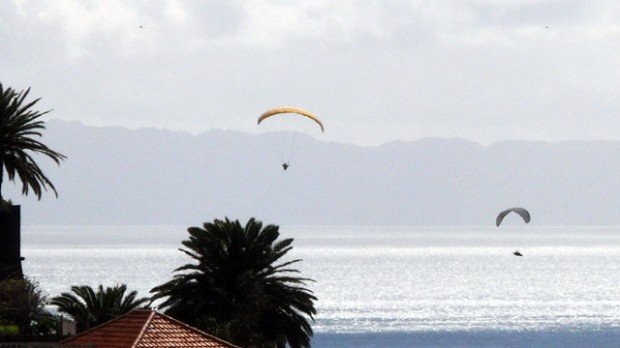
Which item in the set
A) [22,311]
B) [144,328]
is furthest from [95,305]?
[144,328]

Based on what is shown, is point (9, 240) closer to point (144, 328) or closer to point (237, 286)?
point (237, 286)

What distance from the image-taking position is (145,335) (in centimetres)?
4594

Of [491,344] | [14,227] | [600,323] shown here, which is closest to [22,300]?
[14,227]

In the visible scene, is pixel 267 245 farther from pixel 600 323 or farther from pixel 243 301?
pixel 600 323

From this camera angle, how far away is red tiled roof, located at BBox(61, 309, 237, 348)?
45.8 meters

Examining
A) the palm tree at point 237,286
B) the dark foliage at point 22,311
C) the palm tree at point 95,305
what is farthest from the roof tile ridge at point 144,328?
the palm tree at point 95,305

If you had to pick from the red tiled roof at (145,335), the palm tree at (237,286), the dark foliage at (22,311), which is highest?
the palm tree at (237,286)

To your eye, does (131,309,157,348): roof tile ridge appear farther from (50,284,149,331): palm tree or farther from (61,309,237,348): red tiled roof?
(50,284,149,331): palm tree

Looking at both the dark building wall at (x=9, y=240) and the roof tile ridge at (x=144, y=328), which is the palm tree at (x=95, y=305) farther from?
the roof tile ridge at (x=144, y=328)

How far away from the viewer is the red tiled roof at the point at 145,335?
45.8m

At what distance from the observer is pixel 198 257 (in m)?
66.6

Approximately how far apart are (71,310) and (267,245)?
10.2 metres

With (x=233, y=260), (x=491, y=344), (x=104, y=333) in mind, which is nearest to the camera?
(x=104, y=333)

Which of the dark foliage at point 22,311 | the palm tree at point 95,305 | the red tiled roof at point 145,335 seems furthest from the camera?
the palm tree at point 95,305
